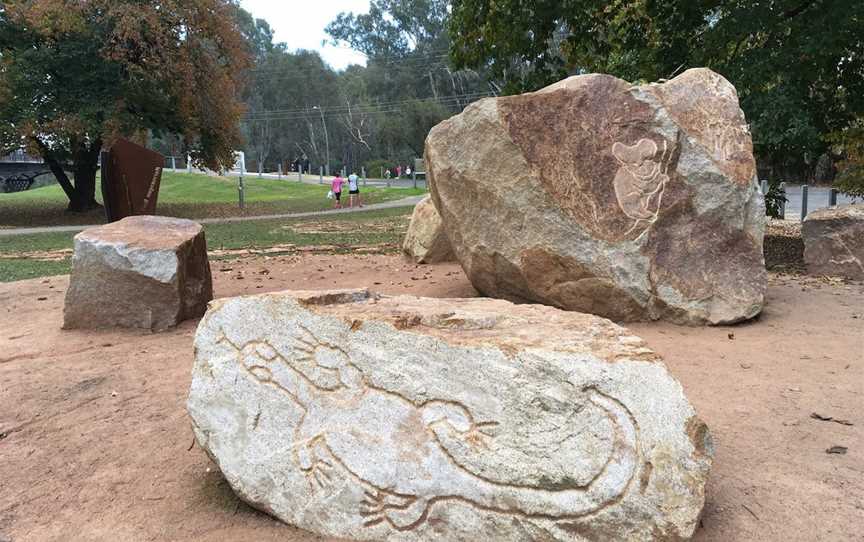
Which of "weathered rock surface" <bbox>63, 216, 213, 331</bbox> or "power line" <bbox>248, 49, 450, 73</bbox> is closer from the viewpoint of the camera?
"weathered rock surface" <bbox>63, 216, 213, 331</bbox>

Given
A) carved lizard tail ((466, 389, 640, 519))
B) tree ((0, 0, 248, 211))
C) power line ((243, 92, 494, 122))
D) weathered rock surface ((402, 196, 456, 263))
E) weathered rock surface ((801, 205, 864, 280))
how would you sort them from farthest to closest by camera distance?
power line ((243, 92, 494, 122)), tree ((0, 0, 248, 211)), weathered rock surface ((402, 196, 456, 263)), weathered rock surface ((801, 205, 864, 280)), carved lizard tail ((466, 389, 640, 519))

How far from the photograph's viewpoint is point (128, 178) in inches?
404

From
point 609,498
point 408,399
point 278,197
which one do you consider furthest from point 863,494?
point 278,197

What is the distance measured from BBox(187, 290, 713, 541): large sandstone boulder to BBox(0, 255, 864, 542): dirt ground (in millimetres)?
304

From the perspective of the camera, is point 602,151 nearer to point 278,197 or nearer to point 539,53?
point 539,53

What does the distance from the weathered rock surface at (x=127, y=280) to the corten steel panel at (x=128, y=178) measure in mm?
5006

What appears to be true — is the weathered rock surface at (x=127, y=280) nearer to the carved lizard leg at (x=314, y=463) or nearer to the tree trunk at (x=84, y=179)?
the carved lizard leg at (x=314, y=463)

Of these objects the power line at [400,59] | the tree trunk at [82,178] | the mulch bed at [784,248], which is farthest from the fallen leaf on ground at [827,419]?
the power line at [400,59]

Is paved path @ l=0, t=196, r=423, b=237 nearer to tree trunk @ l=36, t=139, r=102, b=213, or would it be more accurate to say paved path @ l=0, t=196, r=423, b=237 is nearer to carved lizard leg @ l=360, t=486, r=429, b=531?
tree trunk @ l=36, t=139, r=102, b=213

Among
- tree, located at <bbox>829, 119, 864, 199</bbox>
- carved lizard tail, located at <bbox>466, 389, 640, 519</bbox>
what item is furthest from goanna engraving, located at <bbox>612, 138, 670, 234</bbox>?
tree, located at <bbox>829, 119, 864, 199</bbox>

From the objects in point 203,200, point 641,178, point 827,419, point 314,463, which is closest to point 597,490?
point 314,463

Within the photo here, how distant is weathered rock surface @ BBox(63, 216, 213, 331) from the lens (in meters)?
5.31

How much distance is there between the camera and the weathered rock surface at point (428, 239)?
8.82 m

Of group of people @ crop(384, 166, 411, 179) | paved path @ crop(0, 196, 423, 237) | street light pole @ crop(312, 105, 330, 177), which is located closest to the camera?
paved path @ crop(0, 196, 423, 237)
